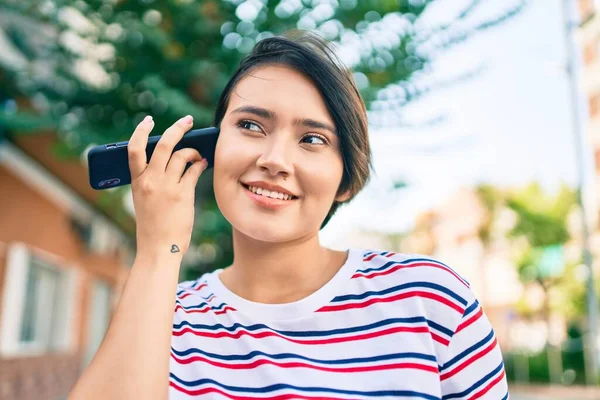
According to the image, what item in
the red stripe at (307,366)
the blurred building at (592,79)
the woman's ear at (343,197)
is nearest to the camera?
the red stripe at (307,366)

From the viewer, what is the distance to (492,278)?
4197 cm

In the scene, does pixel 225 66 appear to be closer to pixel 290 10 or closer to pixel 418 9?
pixel 290 10

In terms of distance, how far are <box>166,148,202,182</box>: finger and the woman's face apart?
0.06 meters

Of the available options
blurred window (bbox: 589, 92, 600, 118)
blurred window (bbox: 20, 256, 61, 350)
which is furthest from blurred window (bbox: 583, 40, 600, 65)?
blurred window (bbox: 20, 256, 61, 350)

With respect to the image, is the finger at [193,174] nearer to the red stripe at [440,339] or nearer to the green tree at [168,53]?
the red stripe at [440,339]

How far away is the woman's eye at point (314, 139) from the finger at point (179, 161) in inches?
9.8

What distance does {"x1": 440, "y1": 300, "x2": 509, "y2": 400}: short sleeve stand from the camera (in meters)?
1.26

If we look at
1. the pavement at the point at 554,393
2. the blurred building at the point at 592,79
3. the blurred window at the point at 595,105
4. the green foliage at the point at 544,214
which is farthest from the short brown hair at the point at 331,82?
the blurred window at the point at 595,105

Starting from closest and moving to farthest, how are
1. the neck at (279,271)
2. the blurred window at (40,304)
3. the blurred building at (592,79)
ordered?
the neck at (279,271) < the blurred window at (40,304) < the blurred building at (592,79)

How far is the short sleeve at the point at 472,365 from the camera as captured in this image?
1256 millimetres

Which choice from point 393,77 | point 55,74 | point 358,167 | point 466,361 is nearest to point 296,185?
point 358,167

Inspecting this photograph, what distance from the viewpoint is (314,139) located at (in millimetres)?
1403

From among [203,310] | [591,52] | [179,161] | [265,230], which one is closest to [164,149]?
[179,161]

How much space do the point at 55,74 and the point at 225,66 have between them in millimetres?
1429
